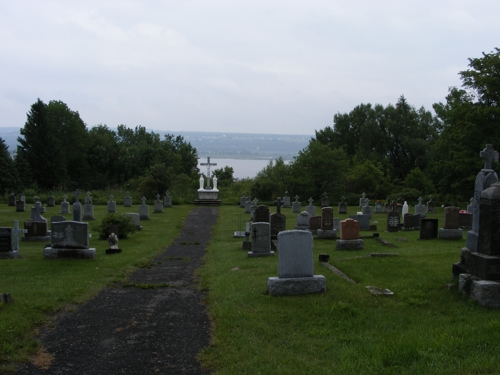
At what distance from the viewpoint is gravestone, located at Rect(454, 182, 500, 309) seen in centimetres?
841

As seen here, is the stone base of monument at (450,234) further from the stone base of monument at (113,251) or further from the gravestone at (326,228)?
the stone base of monument at (113,251)

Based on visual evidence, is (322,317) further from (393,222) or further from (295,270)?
(393,222)

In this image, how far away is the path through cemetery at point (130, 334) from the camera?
261 inches

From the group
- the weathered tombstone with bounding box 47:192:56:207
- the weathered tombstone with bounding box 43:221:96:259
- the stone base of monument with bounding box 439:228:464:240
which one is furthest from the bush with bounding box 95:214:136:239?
the weathered tombstone with bounding box 47:192:56:207

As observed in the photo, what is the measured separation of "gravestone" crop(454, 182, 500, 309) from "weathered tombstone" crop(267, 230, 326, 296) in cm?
246

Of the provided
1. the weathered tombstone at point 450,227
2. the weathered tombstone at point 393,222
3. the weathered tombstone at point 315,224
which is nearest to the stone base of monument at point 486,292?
the weathered tombstone at point 450,227

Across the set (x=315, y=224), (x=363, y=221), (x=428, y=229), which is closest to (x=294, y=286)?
(x=428, y=229)

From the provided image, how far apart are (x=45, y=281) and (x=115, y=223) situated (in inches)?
382

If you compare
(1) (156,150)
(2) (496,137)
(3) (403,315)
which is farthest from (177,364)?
(1) (156,150)

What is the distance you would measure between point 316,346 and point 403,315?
1.83 meters

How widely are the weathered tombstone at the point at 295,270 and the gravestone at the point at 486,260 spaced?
2.46 m

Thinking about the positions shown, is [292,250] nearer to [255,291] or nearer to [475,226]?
[255,291]

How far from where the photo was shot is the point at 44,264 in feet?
46.3

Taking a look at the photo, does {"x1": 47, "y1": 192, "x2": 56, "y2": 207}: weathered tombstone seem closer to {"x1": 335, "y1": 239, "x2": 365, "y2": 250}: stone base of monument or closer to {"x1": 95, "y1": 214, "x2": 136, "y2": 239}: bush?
{"x1": 95, "y1": 214, "x2": 136, "y2": 239}: bush
